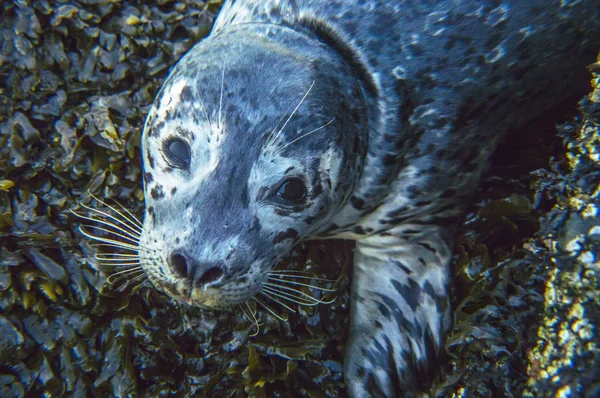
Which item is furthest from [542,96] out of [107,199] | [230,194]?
[107,199]

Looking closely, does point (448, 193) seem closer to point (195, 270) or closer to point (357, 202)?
point (357, 202)

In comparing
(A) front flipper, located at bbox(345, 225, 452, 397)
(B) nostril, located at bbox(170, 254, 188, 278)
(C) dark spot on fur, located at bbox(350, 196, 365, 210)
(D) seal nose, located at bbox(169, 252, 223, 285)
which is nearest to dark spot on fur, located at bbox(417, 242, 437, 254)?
(A) front flipper, located at bbox(345, 225, 452, 397)

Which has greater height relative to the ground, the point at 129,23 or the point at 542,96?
the point at 129,23

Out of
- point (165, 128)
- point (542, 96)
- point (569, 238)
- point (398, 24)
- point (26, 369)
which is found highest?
point (398, 24)

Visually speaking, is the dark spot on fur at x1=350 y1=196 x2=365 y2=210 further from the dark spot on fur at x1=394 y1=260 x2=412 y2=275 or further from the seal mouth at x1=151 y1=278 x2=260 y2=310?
the seal mouth at x1=151 y1=278 x2=260 y2=310

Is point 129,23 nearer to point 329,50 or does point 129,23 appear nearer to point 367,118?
point 329,50

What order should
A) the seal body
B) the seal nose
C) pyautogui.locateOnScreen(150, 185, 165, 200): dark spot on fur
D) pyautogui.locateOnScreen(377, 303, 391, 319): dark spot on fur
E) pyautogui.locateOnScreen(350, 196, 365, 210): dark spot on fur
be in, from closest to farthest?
the seal nose → the seal body → pyautogui.locateOnScreen(150, 185, 165, 200): dark spot on fur → pyautogui.locateOnScreen(350, 196, 365, 210): dark spot on fur → pyautogui.locateOnScreen(377, 303, 391, 319): dark spot on fur
